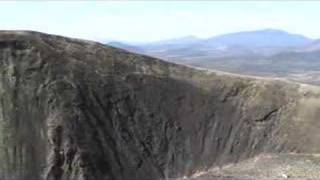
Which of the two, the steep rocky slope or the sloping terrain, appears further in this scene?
the steep rocky slope

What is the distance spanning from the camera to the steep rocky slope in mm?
53594

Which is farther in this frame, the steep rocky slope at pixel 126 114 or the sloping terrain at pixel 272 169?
the steep rocky slope at pixel 126 114

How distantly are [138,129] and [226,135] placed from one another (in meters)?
7.87

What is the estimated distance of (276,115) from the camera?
62.9 meters

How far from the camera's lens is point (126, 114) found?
196 feet

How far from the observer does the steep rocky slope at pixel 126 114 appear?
176 feet

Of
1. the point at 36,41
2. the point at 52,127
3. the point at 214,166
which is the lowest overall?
the point at 214,166

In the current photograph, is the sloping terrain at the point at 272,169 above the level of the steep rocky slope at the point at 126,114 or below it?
below

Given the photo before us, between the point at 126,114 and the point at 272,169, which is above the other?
the point at 126,114

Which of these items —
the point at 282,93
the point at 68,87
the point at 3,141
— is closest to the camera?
the point at 3,141

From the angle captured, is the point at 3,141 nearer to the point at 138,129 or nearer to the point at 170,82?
the point at 138,129

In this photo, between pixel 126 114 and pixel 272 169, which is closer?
pixel 272 169

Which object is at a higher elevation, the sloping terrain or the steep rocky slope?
the steep rocky slope

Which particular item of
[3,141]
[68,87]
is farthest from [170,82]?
[3,141]
